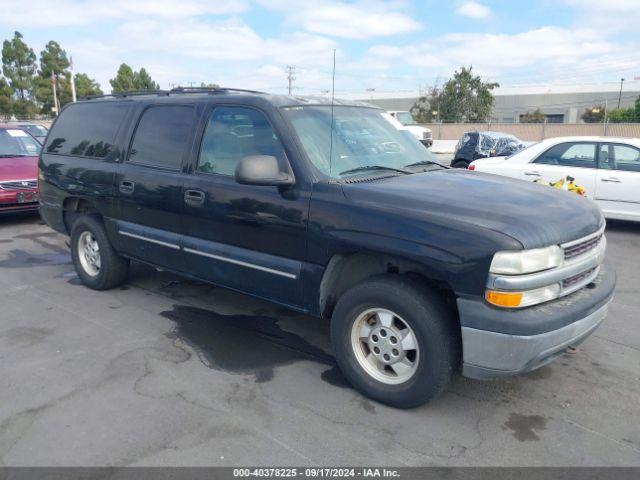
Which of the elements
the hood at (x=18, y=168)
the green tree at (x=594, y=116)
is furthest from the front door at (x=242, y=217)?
the green tree at (x=594, y=116)

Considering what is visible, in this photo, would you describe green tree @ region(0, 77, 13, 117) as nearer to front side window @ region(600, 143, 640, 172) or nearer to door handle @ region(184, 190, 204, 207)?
front side window @ region(600, 143, 640, 172)

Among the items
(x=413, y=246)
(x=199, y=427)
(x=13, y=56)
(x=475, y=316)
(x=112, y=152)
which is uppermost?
(x=13, y=56)

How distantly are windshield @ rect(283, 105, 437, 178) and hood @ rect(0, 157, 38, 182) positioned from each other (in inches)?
266

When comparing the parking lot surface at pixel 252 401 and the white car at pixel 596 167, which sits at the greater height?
the white car at pixel 596 167

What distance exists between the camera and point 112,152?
5.00 metres

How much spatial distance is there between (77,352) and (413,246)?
108 inches

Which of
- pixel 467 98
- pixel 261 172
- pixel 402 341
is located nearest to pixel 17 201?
pixel 261 172

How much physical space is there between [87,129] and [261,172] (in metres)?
2.86

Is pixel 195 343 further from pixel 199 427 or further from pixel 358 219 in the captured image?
pixel 358 219

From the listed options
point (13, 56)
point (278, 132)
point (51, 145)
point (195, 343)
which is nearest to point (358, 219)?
point (278, 132)

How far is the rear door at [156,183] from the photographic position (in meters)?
4.37

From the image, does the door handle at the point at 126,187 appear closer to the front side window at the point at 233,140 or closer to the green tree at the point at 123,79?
Answer: the front side window at the point at 233,140

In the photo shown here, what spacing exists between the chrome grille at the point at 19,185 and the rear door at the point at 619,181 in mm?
9253

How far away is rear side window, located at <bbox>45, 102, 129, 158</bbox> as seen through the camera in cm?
508
